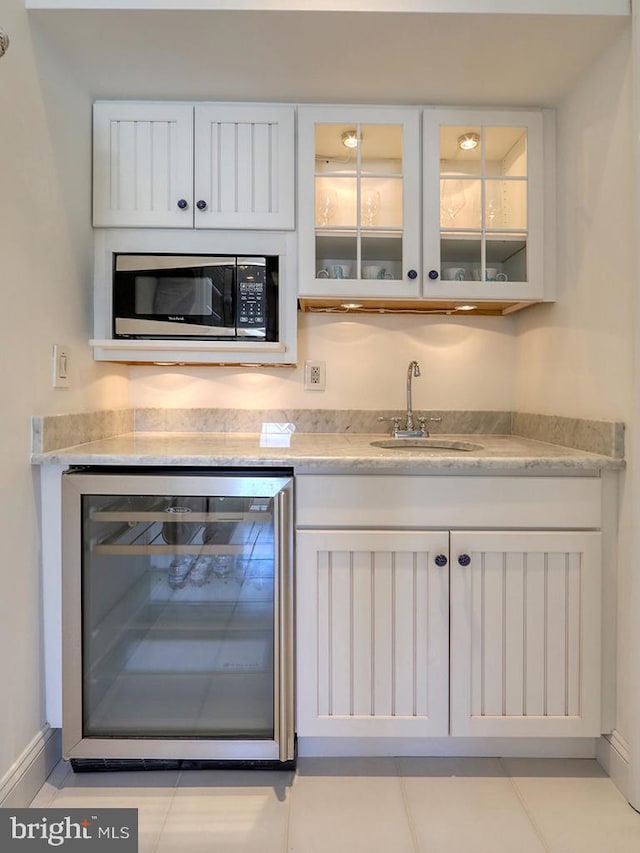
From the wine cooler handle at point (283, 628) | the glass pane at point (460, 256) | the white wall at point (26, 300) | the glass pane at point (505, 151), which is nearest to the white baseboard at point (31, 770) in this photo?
the white wall at point (26, 300)

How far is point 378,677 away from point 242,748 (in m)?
0.43

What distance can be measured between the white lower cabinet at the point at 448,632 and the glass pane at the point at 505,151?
1235 mm

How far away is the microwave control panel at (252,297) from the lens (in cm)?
173

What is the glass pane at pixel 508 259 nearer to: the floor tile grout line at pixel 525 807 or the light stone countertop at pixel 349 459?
the light stone countertop at pixel 349 459

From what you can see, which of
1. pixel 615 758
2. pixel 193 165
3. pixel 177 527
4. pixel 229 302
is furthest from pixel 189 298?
pixel 615 758

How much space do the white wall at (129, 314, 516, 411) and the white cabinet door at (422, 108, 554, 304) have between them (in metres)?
0.34

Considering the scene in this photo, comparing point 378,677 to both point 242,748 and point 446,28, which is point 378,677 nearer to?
point 242,748

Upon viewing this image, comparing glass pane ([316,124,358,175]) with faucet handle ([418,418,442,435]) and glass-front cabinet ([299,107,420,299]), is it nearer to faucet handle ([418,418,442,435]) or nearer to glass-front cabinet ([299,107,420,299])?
glass-front cabinet ([299,107,420,299])

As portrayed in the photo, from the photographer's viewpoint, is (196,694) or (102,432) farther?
(102,432)

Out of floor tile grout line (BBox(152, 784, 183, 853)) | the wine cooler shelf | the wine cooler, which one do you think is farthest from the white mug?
floor tile grout line (BBox(152, 784, 183, 853))

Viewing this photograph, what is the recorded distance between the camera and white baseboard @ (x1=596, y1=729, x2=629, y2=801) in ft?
4.56

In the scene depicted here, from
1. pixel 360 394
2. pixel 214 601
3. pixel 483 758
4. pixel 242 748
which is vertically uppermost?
pixel 360 394

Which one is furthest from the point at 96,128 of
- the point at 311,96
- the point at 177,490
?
the point at 177,490

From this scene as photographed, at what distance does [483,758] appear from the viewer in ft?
5.05
